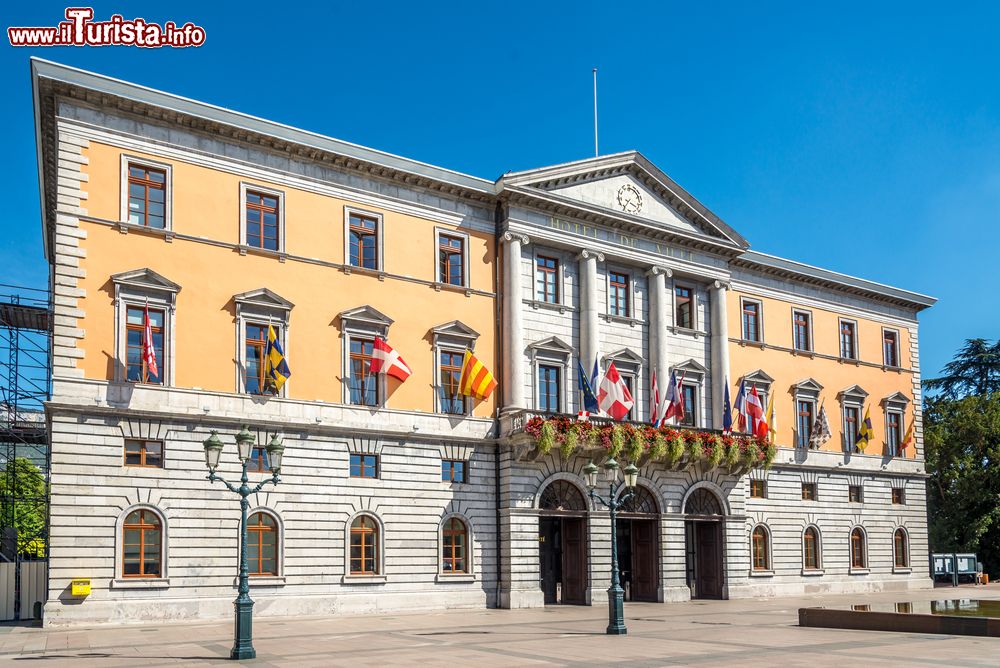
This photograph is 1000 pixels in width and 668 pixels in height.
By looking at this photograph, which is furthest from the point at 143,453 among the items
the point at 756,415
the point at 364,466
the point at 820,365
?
the point at 820,365

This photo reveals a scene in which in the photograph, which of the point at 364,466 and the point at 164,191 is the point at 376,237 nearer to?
the point at 164,191

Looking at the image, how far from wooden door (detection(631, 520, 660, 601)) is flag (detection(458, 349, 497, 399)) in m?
10.0

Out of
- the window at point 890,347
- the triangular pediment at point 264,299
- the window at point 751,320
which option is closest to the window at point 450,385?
the triangular pediment at point 264,299

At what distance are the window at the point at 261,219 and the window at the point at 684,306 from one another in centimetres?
1831

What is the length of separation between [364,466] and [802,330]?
25367mm

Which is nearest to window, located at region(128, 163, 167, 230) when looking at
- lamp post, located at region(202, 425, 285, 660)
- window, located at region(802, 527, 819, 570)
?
lamp post, located at region(202, 425, 285, 660)

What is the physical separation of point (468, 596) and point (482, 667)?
691 inches

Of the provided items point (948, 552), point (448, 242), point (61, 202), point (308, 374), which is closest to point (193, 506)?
point (308, 374)

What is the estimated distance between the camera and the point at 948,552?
206 ft

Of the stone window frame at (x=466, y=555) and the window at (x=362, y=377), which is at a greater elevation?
the window at (x=362, y=377)

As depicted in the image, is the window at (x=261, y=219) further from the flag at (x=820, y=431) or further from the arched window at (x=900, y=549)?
the arched window at (x=900, y=549)

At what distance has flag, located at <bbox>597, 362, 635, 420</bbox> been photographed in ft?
133

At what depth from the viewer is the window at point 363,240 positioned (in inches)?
1480

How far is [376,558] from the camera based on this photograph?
119ft
